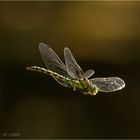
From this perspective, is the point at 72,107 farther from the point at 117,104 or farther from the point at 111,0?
the point at 111,0

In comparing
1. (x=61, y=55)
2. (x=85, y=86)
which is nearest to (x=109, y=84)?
(x=85, y=86)

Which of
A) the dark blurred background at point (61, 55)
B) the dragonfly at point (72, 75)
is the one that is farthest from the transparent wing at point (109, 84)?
the dark blurred background at point (61, 55)

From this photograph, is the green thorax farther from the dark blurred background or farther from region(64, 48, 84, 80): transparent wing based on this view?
the dark blurred background

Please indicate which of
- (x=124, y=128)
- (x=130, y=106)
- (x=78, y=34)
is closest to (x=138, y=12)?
(x=78, y=34)

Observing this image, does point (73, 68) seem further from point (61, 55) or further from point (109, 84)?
point (61, 55)

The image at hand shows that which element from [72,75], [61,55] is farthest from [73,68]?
[61,55]

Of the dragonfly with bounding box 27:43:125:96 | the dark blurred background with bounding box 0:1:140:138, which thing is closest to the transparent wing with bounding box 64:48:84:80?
the dragonfly with bounding box 27:43:125:96

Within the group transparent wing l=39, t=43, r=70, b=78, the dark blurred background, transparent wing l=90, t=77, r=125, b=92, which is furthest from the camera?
the dark blurred background

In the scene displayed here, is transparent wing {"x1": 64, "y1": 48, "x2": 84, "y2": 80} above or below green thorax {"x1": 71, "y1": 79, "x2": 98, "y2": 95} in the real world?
above

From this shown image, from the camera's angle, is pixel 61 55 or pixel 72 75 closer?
pixel 72 75
